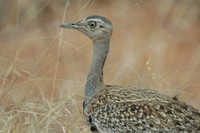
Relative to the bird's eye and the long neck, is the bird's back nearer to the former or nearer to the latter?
the long neck

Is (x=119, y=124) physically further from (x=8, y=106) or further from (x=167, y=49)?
(x=167, y=49)

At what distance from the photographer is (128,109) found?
6148mm

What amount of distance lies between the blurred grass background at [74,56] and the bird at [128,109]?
25cm

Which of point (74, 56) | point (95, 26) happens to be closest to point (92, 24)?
point (95, 26)

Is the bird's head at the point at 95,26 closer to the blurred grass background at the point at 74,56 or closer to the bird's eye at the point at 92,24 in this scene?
the bird's eye at the point at 92,24

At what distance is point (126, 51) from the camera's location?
434 inches

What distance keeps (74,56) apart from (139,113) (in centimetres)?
361

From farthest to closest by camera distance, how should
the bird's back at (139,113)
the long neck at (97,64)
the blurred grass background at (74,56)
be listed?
the blurred grass background at (74,56), the long neck at (97,64), the bird's back at (139,113)

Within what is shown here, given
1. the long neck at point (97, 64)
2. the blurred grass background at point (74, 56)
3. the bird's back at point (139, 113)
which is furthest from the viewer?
the blurred grass background at point (74, 56)

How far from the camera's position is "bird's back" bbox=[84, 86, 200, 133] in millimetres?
5996

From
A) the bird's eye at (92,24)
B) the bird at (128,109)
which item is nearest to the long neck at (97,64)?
the bird at (128,109)

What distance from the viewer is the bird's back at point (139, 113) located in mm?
5996

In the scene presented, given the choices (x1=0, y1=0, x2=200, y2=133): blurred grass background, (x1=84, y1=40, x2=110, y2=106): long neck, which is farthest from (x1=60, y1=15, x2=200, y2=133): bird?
(x1=0, y1=0, x2=200, y2=133): blurred grass background

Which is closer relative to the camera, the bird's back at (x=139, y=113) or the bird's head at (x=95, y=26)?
the bird's back at (x=139, y=113)
